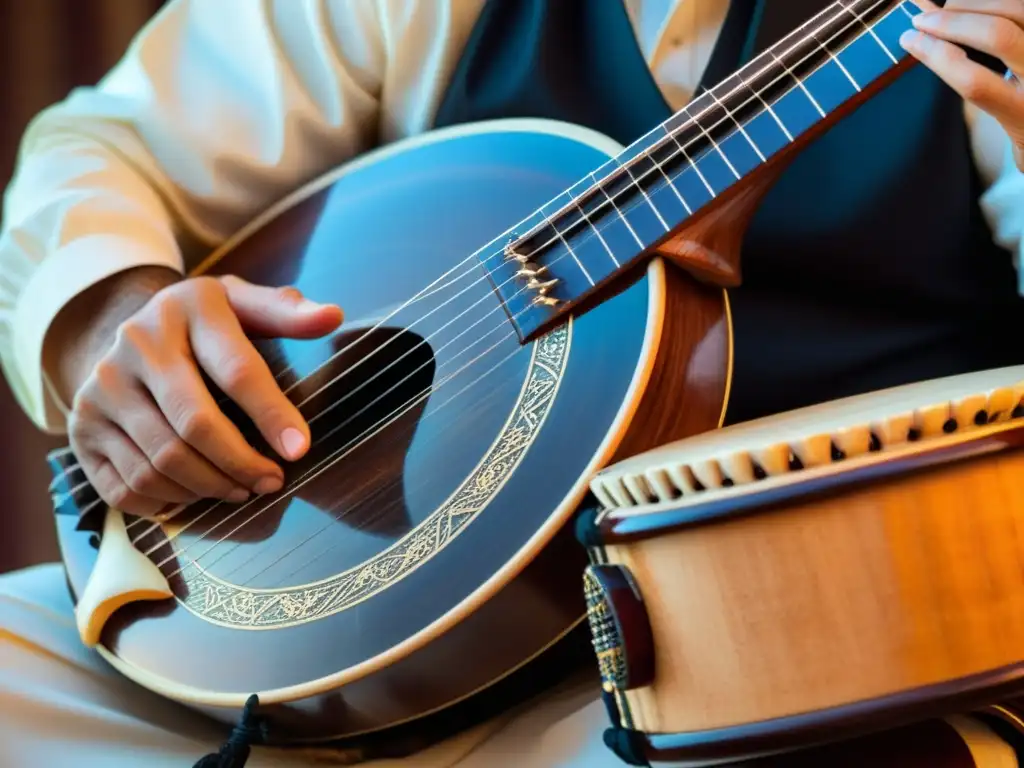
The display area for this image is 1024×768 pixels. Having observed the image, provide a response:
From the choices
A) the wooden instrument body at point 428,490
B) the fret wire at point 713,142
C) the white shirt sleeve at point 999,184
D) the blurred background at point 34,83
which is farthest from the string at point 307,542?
the blurred background at point 34,83

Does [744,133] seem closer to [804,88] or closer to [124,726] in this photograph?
[804,88]

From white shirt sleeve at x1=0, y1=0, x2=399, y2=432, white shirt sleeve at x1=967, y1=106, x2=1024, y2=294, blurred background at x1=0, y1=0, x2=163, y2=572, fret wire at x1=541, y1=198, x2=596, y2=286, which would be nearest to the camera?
fret wire at x1=541, y1=198, x2=596, y2=286

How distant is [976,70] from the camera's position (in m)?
0.60

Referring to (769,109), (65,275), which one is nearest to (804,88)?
(769,109)

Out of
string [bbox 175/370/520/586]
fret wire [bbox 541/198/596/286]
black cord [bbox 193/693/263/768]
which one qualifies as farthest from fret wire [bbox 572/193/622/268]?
black cord [bbox 193/693/263/768]

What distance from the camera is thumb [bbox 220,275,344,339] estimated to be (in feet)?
2.53

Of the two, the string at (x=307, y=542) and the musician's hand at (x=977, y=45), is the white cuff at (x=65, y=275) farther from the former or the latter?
the musician's hand at (x=977, y=45)

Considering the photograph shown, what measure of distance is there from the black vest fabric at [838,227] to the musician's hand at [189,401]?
1.01 ft

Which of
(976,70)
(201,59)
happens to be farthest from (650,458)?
(201,59)

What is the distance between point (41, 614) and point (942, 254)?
0.87 meters

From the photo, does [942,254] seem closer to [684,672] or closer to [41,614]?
[684,672]

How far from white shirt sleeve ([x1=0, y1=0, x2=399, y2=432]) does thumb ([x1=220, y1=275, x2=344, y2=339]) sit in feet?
0.56

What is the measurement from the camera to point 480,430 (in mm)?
693

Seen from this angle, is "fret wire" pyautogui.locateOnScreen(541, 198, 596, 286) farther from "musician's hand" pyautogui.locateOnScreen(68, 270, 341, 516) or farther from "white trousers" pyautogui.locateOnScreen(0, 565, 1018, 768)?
"white trousers" pyautogui.locateOnScreen(0, 565, 1018, 768)
